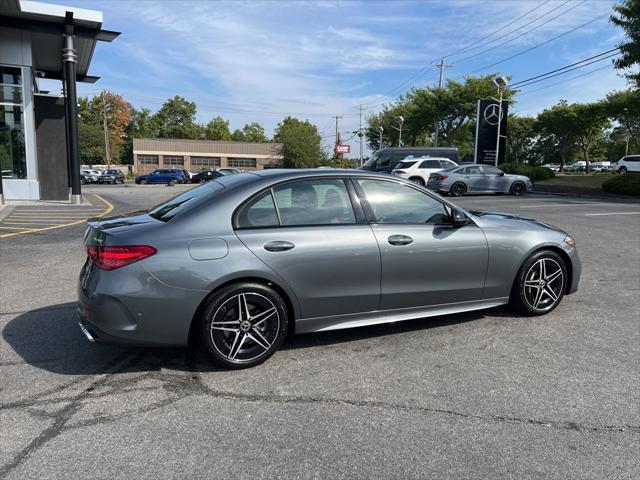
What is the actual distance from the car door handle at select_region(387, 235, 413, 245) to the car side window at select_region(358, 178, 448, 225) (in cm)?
17

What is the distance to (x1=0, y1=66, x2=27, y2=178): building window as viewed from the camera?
57.4ft

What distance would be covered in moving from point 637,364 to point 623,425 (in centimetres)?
110

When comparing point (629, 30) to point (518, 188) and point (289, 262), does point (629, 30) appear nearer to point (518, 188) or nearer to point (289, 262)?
point (518, 188)

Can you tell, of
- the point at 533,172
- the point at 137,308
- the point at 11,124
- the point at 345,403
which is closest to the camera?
the point at 345,403

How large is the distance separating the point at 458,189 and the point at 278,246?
64.2 feet

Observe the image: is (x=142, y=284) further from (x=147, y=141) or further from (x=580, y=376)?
(x=147, y=141)

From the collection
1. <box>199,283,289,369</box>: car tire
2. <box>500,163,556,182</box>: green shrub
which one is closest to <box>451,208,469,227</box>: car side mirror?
<box>199,283,289,369</box>: car tire

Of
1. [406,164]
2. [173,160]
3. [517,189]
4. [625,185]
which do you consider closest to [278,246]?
[406,164]

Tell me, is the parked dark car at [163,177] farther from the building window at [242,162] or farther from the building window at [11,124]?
the building window at [242,162]

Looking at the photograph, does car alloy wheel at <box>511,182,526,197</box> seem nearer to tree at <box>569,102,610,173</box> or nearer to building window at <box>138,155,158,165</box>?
tree at <box>569,102,610,173</box>

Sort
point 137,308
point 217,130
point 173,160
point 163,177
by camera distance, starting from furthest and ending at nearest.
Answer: point 217,130
point 173,160
point 163,177
point 137,308

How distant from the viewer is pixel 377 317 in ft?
13.8

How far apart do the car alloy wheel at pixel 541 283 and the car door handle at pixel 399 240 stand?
1369 mm

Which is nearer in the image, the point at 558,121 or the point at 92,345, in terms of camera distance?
the point at 92,345
